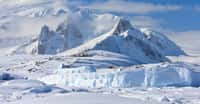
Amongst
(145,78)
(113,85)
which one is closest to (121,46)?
(145,78)

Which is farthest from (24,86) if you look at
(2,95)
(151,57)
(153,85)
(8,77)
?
(151,57)

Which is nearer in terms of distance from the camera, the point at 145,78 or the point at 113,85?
the point at 113,85

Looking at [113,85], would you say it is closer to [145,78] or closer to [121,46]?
[145,78]

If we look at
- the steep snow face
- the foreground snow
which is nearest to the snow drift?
the foreground snow

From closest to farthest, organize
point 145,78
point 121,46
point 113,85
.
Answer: point 113,85, point 145,78, point 121,46

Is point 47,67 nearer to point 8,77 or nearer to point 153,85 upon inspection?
point 153,85

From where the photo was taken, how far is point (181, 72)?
273 feet

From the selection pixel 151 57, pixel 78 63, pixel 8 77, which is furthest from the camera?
pixel 151 57

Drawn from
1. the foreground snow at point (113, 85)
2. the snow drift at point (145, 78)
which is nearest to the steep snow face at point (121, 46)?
the foreground snow at point (113, 85)

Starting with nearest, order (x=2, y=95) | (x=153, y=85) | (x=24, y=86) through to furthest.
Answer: (x=2, y=95), (x=24, y=86), (x=153, y=85)

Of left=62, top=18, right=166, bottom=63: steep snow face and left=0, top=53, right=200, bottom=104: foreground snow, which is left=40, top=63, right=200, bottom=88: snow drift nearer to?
left=0, top=53, right=200, bottom=104: foreground snow

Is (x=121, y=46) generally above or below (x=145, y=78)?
above

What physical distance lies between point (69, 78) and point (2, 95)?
4712 centimetres

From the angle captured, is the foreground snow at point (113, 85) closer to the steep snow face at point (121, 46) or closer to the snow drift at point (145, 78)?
the snow drift at point (145, 78)
